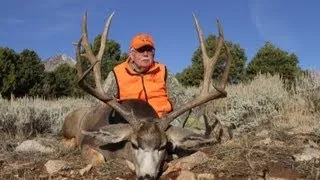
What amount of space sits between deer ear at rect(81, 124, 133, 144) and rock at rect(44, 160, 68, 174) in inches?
15.2

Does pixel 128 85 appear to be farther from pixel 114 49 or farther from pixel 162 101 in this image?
pixel 114 49

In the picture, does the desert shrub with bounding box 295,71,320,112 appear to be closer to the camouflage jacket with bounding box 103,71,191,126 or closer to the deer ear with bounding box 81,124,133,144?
the camouflage jacket with bounding box 103,71,191,126

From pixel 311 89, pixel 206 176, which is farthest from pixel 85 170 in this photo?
pixel 311 89

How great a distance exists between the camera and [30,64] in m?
31.4

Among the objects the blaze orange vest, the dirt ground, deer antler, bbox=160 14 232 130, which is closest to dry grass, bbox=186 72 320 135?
the blaze orange vest

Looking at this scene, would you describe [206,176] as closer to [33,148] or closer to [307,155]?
[307,155]

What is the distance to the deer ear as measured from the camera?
6.10 m

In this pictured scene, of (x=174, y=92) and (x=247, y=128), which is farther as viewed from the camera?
(x=247, y=128)

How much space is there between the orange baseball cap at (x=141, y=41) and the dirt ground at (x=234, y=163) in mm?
1554

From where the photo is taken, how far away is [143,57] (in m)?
7.70

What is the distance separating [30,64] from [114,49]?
4.71 metres

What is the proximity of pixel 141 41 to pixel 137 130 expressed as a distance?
2.08 meters

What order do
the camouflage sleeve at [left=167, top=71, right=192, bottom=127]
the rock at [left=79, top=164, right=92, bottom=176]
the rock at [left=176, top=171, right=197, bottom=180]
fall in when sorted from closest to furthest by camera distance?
the rock at [left=176, top=171, right=197, bottom=180]
the rock at [left=79, top=164, right=92, bottom=176]
the camouflage sleeve at [left=167, top=71, right=192, bottom=127]

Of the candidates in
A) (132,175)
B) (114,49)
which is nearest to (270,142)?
(132,175)
